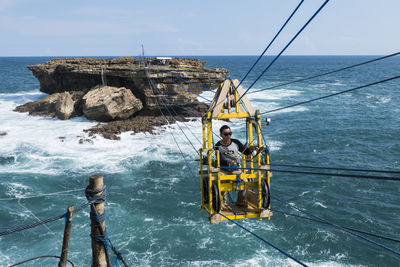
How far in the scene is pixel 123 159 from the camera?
30.3 m

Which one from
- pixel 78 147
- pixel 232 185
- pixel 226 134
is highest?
pixel 226 134

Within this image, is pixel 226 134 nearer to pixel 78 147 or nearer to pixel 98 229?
pixel 98 229

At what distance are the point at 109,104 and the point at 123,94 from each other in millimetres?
2435

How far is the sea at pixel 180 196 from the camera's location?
17062 millimetres

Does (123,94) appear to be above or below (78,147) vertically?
above

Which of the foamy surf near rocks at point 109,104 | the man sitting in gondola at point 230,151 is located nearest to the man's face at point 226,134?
the man sitting in gondola at point 230,151

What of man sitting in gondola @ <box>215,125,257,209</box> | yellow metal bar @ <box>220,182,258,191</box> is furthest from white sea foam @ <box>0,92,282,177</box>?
yellow metal bar @ <box>220,182,258,191</box>

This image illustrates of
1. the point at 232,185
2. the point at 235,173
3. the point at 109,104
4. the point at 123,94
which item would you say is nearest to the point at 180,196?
the point at 232,185

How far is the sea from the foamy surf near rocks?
2346 millimetres

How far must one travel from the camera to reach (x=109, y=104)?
38.7m

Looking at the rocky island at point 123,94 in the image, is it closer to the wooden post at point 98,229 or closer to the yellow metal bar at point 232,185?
the yellow metal bar at point 232,185

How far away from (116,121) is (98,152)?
28.4 ft

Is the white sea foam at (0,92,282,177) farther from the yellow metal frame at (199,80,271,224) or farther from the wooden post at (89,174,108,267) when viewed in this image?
the wooden post at (89,174,108,267)

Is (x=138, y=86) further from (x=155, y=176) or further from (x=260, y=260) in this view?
(x=260, y=260)
